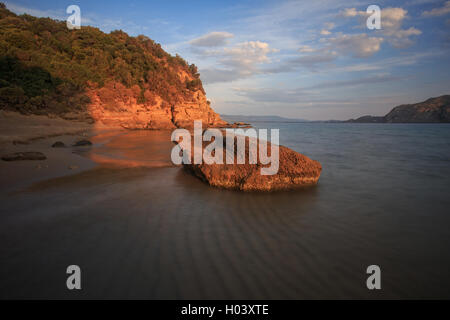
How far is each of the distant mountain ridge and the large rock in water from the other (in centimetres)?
12016

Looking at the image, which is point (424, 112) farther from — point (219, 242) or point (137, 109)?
point (219, 242)

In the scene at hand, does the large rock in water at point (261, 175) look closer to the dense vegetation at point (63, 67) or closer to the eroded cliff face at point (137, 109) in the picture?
the dense vegetation at point (63, 67)

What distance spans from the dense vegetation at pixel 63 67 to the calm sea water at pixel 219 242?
20.9 meters

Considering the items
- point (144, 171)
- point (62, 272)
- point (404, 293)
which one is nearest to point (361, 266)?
point (404, 293)

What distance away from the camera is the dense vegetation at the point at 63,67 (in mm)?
20297

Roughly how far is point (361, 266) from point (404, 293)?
0.51 metres

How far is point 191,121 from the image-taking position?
36.9 meters

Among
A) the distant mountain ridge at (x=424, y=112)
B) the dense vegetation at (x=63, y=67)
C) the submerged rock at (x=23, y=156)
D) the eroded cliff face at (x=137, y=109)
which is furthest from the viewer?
the distant mountain ridge at (x=424, y=112)

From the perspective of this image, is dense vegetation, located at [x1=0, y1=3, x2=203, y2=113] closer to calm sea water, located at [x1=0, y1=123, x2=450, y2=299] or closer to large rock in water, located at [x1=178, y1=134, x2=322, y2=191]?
calm sea water, located at [x1=0, y1=123, x2=450, y2=299]

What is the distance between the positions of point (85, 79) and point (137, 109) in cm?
687

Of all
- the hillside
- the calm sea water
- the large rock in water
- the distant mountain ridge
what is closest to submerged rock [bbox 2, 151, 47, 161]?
the calm sea water

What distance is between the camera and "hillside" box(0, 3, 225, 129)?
2066cm

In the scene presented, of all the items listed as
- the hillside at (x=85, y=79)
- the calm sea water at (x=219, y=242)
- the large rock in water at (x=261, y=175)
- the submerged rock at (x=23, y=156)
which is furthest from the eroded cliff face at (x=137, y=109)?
the large rock in water at (x=261, y=175)

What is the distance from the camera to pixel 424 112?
96.9 metres
